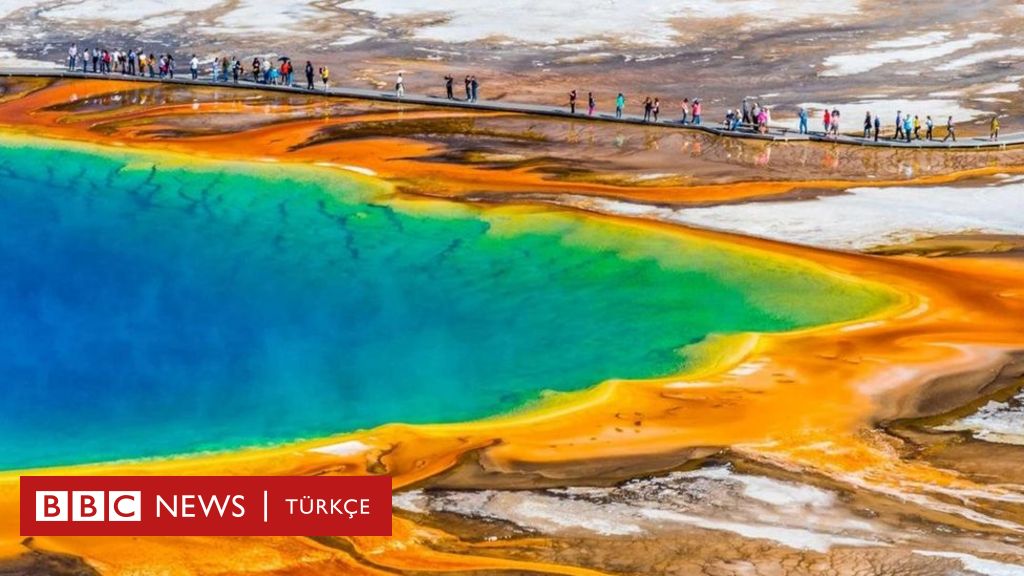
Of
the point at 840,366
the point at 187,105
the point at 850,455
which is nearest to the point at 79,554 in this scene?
the point at 850,455

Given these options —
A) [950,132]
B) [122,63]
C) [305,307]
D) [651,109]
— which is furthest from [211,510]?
[122,63]

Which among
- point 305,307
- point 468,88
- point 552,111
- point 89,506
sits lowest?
point 89,506

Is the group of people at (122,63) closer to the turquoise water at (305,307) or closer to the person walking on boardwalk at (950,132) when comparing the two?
the turquoise water at (305,307)

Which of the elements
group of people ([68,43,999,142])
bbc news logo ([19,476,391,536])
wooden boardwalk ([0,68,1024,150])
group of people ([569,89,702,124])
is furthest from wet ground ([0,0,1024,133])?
bbc news logo ([19,476,391,536])

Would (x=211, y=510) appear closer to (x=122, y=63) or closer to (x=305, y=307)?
(x=305, y=307)

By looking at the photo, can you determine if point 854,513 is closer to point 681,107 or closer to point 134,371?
point 134,371

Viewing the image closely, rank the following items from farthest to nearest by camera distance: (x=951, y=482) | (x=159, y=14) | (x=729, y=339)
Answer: (x=159, y=14) → (x=729, y=339) → (x=951, y=482)
